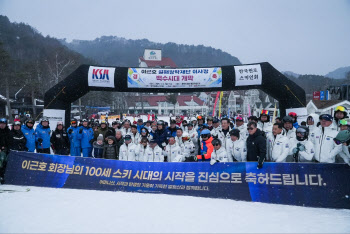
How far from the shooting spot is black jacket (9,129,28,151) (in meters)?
6.92

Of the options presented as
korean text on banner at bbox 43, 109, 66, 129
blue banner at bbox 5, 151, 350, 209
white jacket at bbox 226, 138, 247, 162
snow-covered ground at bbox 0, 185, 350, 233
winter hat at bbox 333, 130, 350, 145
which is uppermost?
korean text on banner at bbox 43, 109, 66, 129

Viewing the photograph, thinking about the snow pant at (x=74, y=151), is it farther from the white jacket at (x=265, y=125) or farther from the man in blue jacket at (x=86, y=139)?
the white jacket at (x=265, y=125)

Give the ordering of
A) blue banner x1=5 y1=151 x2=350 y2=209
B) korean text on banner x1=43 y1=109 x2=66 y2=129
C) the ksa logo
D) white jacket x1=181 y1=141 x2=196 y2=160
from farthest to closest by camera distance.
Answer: the ksa logo, korean text on banner x1=43 y1=109 x2=66 y2=129, white jacket x1=181 y1=141 x2=196 y2=160, blue banner x1=5 y1=151 x2=350 y2=209

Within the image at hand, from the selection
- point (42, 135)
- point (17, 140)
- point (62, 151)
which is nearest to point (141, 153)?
point (62, 151)

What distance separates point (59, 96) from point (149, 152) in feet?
15.5

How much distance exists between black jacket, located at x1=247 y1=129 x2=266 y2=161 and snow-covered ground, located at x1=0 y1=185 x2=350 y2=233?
1.04m

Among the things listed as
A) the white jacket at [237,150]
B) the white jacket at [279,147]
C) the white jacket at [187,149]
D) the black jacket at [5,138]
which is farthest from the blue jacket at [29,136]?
the white jacket at [279,147]

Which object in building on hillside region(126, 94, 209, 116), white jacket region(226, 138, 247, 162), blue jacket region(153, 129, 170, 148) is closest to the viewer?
white jacket region(226, 138, 247, 162)

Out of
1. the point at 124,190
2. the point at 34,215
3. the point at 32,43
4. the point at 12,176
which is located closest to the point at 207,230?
the point at 124,190

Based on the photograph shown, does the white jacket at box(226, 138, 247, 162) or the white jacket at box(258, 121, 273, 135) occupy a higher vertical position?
the white jacket at box(258, 121, 273, 135)

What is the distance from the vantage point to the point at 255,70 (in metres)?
8.42

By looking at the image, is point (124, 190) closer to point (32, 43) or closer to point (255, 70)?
point (255, 70)

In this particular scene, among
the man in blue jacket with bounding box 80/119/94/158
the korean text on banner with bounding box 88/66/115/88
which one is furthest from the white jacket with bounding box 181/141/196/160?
the korean text on banner with bounding box 88/66/115/88

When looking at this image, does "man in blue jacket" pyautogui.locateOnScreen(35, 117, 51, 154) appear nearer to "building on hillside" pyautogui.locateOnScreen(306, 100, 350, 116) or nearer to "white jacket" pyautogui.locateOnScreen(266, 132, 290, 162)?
"white jacket" pyautogui.locateOnScreen(266, 132, 290, 162)
